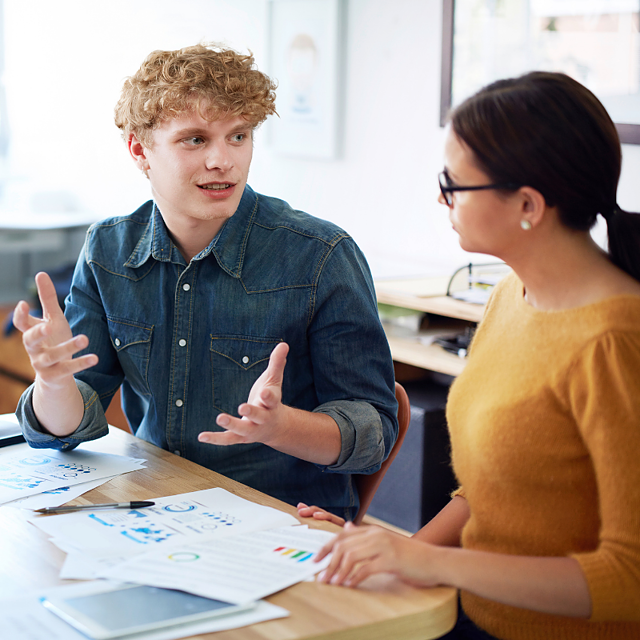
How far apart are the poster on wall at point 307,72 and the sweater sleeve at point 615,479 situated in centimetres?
224

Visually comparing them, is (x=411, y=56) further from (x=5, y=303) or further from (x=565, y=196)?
(x=5, y=303)

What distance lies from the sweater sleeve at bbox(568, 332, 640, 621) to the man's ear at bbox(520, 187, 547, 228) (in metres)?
0.18

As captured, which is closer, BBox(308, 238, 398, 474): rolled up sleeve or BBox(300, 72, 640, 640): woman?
BBox(300, 72, 640, 640): woman

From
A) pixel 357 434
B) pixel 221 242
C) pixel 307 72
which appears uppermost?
pixel 307 72

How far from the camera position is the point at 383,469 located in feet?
4.67

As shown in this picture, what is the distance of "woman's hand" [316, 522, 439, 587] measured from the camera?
88 cm

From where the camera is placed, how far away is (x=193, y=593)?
34.0 inches

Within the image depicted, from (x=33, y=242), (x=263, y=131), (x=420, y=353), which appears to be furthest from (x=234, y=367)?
(x=33, y=242)

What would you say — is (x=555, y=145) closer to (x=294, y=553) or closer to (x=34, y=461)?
(x=294, y=553)

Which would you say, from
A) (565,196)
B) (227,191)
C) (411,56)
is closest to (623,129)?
(411,56)

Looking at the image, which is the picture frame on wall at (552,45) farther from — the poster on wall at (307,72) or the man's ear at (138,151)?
the man's ear at (138,151)

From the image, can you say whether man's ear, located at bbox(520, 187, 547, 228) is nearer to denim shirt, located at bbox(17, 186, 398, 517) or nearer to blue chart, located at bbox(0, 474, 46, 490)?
denim shirt, located at bbox(17, 186, 398, 517)

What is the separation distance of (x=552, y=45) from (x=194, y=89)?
1365 mm

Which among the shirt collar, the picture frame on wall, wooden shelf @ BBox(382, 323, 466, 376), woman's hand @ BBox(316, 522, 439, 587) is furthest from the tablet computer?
the picture frame on wall
